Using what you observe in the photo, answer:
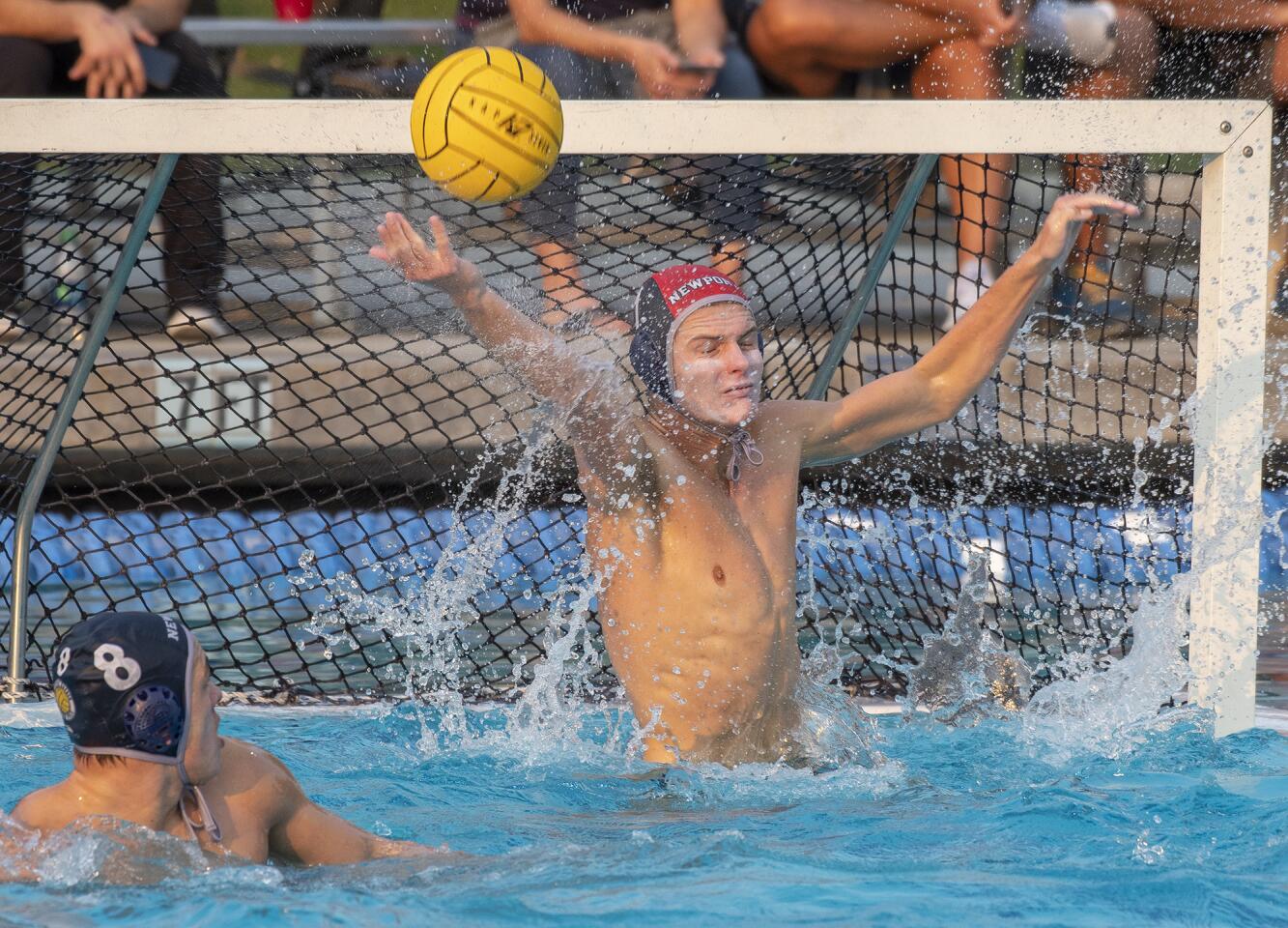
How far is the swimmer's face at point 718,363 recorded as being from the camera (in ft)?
10.2

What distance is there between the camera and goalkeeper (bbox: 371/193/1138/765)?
3121 millimetres

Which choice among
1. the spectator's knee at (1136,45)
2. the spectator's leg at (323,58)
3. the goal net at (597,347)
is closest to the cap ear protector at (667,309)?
the goal net at (597,347)

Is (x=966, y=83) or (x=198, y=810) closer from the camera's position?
(x=198, y=810)

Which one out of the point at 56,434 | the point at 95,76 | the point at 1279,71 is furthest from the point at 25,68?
the point at 1279,71

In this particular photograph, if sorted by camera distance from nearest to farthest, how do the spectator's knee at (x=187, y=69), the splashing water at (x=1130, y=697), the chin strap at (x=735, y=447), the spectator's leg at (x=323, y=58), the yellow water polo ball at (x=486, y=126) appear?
1. the yellow water polo ball at (x=486, y=126)
2. the chin strap at (x=735, y=447)
3. the splashing water at (x=1130, y=697)
4. the spectator's knee at (x=187, y=69)
5. the spectator's leg at (x=323, y=58)

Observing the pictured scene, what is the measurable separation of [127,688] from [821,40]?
3.37 meters

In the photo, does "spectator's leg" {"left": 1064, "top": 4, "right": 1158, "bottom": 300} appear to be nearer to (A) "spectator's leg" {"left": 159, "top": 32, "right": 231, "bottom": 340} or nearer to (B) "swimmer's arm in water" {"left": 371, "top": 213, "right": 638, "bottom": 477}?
(B) "swimmer's arm in water" {"left": 371, "top": 213, "right": 638, "bottom": 477}

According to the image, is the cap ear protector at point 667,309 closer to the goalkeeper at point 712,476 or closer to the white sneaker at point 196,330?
the goalkeeper at point 712,476

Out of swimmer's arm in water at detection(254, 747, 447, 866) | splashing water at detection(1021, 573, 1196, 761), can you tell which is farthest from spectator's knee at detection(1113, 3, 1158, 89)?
swimmer's arm in water at detection(254, 747, 447, 866)

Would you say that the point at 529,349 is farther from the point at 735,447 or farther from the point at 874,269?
the point at 874,269

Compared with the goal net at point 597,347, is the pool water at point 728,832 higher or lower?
lower

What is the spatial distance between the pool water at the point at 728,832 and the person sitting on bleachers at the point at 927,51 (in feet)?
5.61

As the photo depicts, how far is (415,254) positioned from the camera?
273 centimetres

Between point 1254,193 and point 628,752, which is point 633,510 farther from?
point 1254,193
